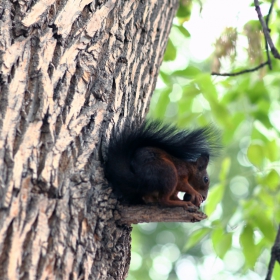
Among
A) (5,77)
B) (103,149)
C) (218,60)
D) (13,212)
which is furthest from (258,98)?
(13,212)

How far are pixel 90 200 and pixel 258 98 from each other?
5.58 feet

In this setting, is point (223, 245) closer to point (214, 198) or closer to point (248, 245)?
point (248, 245)

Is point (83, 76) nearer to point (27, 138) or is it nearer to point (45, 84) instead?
point (45, 84)

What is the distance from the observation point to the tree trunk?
127 cm

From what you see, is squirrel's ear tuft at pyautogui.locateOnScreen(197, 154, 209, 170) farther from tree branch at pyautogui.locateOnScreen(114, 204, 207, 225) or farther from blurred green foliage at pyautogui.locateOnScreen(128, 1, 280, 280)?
tree branch at pyautogui.locateOnScreen(114, 204, 207, 225)

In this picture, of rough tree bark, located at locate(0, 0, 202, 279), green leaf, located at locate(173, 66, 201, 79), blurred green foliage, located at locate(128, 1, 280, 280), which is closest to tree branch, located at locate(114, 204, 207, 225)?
rough tree bark, located at locate(0, 0, 202, 279)

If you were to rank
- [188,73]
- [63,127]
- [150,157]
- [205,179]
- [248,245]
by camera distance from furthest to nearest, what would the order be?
1. [188,73]
2. [205,179]
3. [248,245]
4. [150,157]
5. [63,127]

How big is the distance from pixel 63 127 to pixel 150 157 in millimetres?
396

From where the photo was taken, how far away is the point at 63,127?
58.3 inches

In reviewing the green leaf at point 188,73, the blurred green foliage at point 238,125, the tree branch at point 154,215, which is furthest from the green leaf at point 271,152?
the tree branch at point 154,215

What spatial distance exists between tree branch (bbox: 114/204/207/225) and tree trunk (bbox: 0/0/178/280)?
0.11 ft

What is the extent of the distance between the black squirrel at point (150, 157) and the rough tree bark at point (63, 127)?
5cm

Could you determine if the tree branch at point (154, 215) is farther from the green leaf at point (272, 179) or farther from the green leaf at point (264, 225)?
the green leaf at point (272, 179)

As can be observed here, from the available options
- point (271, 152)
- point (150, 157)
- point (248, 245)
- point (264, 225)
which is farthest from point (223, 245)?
point (150, 157)
